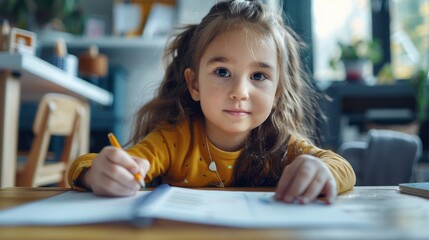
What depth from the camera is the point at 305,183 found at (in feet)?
1.66

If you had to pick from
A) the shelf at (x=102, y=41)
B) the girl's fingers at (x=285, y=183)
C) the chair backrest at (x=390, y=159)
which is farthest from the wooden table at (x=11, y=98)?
the shelf at (x=102, y=41)

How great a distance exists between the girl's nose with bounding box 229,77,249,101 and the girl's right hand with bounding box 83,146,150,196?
272 mm

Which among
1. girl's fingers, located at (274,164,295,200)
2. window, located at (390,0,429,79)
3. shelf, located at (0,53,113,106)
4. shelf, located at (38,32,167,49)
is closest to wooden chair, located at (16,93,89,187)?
shelf, located at (0,53,113,106)

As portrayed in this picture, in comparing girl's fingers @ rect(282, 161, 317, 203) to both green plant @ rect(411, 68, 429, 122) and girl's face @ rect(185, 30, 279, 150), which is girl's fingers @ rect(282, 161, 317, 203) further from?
green plant @ rect(411, 68, 429, 122)

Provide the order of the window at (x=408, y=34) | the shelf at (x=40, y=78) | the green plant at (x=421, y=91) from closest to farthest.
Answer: the shelf at (x=40, y=78), the green plant at (x=421, y=91), the window at (x=408, y=34)

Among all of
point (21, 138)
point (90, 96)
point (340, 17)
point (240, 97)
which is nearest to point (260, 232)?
point (240, 97)

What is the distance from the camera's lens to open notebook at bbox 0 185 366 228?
0.36 m

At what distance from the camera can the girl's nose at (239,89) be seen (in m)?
0.77

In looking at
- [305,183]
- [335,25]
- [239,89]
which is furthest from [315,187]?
[335,25]

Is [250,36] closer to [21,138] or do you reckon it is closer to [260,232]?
[260,232]

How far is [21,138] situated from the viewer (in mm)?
3014

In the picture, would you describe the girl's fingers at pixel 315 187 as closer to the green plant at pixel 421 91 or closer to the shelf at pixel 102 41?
the green plant at pixel 421 91

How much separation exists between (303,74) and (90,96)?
51.6 inches

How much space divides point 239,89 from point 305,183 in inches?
11.9
